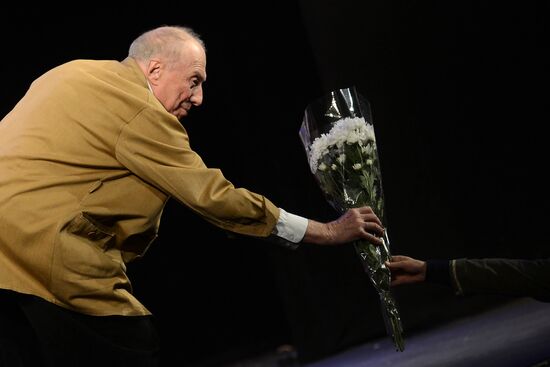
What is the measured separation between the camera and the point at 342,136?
2658 mm

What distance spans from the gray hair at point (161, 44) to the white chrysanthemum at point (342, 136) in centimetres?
55

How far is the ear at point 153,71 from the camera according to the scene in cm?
251

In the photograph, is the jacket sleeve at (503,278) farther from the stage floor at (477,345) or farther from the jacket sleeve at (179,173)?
the jacket sleeve at (179,173)

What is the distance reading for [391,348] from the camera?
4.54 metres

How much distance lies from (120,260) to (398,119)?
3.14 m

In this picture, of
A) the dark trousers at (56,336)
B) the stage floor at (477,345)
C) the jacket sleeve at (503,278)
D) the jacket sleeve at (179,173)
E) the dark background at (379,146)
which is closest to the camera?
the dark trousers at (56,336)

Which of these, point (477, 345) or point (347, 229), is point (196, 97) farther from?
point (477, 345)

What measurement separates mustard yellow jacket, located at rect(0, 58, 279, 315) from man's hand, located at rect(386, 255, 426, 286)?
68 centimetres

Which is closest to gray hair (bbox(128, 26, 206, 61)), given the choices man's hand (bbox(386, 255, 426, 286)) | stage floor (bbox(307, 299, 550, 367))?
man's hand (bbox(386, 255, 426, 286))

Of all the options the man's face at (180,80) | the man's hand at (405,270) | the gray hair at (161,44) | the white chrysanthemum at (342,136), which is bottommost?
the man's hand at (405,270)

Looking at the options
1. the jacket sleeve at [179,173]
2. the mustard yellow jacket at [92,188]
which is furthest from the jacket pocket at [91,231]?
the jacket sleeve at [179,173]

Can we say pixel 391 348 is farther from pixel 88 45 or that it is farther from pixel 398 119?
pixel 88 45

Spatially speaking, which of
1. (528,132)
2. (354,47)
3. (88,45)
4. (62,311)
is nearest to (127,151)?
(62,311)

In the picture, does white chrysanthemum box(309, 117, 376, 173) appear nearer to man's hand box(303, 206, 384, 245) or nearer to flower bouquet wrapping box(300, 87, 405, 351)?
flower bouquet wrapping box(300, 87, 405, 351)
